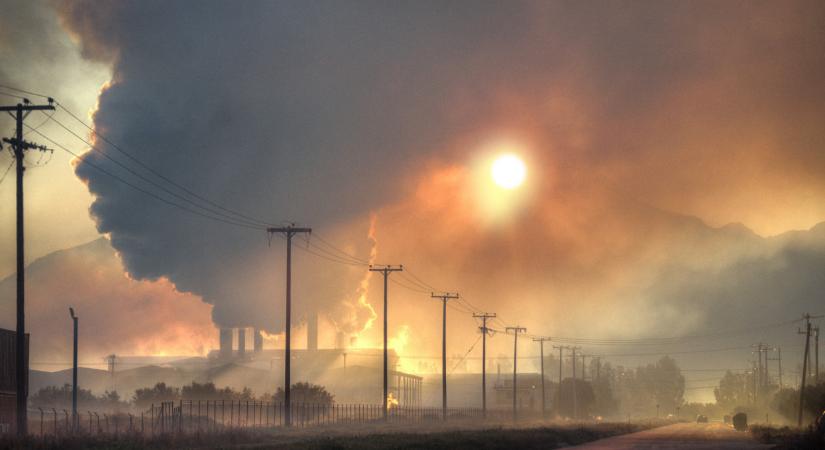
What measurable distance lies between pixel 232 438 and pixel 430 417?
213 feet

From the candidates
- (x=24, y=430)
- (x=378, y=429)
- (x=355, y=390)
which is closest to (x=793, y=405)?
(x=355, y=390)

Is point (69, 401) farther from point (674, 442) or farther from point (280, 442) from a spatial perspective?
point (674, 442)

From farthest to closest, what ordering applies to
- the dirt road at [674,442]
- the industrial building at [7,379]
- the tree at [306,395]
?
the tree at [306,395] < the industrial building at [7,379] < the dirt road at [674,442]

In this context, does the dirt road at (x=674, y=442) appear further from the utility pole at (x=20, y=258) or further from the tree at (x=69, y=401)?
the tree at (x=69, y=401)

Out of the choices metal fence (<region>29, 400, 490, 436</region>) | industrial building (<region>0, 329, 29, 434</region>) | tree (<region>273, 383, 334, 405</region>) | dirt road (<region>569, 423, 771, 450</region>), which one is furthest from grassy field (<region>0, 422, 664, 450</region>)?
tree (<region>273, 383, 334, 405</region>)

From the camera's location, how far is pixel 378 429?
8619 centimetres

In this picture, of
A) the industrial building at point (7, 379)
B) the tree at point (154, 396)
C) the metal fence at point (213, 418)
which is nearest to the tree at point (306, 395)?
the metal fence at point (213, 418)

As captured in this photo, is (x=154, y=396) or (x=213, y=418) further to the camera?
(x=154, y=396)

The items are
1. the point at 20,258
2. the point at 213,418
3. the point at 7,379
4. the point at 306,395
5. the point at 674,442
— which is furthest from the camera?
the point at 306,395

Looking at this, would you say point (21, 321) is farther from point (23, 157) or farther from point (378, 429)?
point (378, 429)

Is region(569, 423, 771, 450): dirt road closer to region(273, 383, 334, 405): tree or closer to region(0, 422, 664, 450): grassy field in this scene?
region(0, 422, 664, 450): grassy field

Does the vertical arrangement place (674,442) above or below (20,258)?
below

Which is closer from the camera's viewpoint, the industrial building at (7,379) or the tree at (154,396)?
the industrial building at (7,379)

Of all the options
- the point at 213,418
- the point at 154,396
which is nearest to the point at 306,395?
the point at 154,396
